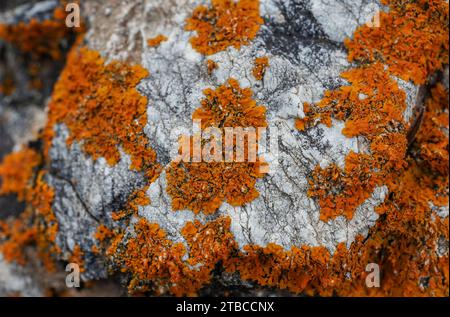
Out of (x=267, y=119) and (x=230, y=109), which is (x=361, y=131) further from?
(x=230, y=109)

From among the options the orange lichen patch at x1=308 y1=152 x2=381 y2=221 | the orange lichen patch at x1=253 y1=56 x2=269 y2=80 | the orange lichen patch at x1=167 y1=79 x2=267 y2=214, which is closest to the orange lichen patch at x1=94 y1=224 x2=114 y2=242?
the orange lichen patch at x1=167 y1=79 x2=267 y2=214

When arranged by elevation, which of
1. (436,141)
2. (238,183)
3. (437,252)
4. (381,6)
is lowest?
(437,252)

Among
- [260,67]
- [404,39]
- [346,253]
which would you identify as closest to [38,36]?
[260,67]

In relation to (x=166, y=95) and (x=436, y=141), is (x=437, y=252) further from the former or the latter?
(x=166, y=95)

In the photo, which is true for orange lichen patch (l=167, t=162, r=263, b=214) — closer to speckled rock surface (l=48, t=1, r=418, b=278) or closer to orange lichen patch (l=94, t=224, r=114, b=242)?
speckled rock surface (l=48, t=1, r=418, b=278)

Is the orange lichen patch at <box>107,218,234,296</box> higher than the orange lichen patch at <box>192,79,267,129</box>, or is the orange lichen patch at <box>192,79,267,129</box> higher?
the orange lichen patch at <box>192,79,267,129</box>
